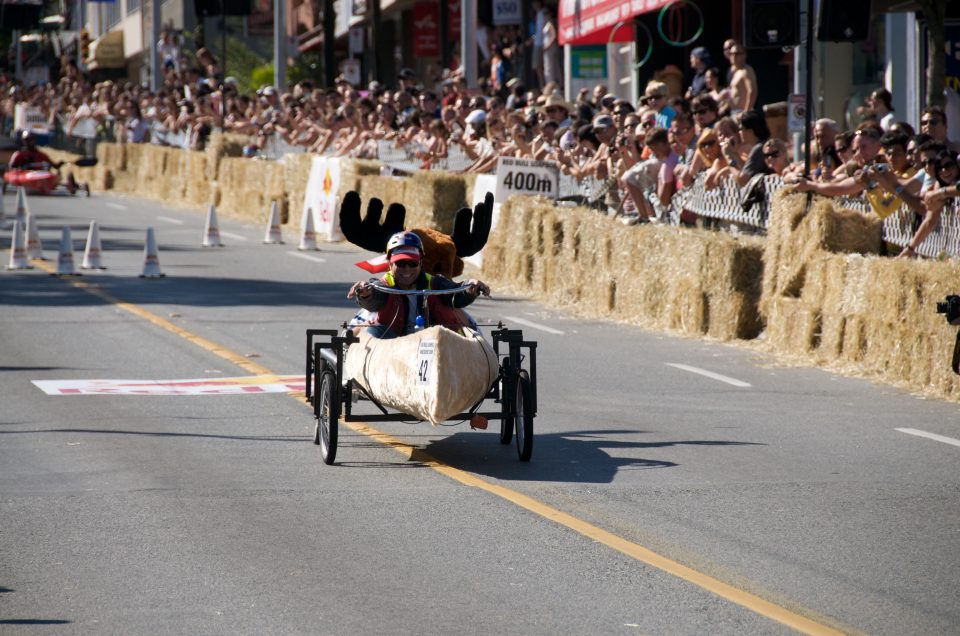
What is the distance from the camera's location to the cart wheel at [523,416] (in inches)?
389

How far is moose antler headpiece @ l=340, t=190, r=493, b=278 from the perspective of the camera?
1127 cm

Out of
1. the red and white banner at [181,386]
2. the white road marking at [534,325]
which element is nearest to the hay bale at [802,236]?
the white road marking at [534,325]

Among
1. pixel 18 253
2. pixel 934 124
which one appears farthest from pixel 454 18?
pixel 934 124

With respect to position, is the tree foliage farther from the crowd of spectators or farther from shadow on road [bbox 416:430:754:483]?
shadow on road [bbox 416:430:754:483]

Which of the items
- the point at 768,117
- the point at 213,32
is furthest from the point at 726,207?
the point at 213,32

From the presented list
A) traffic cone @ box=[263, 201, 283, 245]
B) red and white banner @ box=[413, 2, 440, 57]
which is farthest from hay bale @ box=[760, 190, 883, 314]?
red and white banner @ box=[413, 2, 440, 57]

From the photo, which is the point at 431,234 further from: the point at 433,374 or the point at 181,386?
the point at 181,386

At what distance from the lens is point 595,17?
31.3 meters

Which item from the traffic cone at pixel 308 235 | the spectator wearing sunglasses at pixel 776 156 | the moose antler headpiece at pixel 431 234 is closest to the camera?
the moose antler headpiece at pixel 431 234

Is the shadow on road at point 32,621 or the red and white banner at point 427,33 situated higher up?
the red and white banner at point 427,33

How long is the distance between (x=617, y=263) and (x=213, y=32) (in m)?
60.9

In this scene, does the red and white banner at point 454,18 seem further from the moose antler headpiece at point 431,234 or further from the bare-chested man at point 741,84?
the moose antler headpiece at point 431,234

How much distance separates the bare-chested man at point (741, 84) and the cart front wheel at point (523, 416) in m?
12.1

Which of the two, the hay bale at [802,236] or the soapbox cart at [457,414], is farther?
the hay bale at [802,236]
